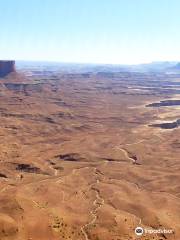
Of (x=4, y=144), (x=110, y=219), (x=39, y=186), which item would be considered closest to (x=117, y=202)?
(x=110, y=219)

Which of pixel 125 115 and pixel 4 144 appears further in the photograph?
pixel 125 115

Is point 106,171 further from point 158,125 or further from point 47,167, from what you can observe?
point 158,125

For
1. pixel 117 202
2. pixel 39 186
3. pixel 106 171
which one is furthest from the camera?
pixel 106 171

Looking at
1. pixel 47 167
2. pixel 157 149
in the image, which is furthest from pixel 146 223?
pixel 157 149

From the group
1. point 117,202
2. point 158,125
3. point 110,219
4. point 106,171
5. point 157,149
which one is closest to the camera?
point 110,219

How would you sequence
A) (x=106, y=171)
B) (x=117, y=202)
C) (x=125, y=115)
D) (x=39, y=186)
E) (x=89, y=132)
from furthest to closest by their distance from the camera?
1. (x=125, y=115)
2. (x=89, y=132)
3. (x=106, y=171)
4. (x=39, y=186)
5. (x=117, y=202)

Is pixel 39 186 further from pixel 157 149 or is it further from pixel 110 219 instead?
pixel 157 149
